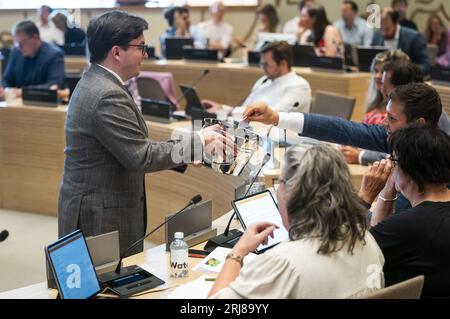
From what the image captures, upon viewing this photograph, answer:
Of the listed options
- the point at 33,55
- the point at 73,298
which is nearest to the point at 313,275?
the point at 73,298

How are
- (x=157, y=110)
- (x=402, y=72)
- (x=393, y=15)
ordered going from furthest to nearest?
(x=393, y=15), (x=157, y=110), (x=402, y=72)

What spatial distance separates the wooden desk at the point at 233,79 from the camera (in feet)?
19.9

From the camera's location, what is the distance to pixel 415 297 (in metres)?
1.87

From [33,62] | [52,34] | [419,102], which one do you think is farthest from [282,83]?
[52,34]

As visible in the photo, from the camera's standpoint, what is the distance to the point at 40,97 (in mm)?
5117

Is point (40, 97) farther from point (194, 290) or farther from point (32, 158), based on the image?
point (194, 290)

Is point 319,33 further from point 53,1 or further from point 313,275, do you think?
point 313,275

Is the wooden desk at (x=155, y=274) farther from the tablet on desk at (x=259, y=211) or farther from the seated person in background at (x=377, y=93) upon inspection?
the seated person in background at (x=377, y=93)

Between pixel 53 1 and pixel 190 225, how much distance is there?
7580 millimetres

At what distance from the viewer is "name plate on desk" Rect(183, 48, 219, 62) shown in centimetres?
711

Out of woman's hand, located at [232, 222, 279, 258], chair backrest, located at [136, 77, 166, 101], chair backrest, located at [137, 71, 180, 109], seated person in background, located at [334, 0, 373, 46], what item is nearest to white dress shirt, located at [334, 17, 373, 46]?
seated person in background, located at [334, 0, 373, 46]

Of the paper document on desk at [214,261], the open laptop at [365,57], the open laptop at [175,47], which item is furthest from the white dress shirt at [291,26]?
the paper document on desk at [214,261]

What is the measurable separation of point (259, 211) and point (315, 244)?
87 cm

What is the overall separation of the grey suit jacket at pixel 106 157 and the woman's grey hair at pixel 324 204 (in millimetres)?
874
